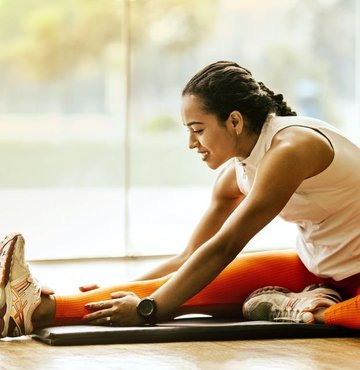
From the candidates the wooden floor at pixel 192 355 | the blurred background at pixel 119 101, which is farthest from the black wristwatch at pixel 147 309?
the blurred background at pixel 119 101

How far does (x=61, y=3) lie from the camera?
4.96 meters

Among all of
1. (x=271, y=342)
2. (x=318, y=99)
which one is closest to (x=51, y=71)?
(x=318, y=99)

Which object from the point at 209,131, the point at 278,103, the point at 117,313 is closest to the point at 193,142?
the point at 209,131

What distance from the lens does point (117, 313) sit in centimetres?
258

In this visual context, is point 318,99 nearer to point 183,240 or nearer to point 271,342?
point 183,240

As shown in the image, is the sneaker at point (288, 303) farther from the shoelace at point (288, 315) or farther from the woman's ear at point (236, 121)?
the woman's ear at point (236, 121)

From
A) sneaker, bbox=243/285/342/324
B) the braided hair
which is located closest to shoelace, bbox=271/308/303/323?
sneaker, bbox=243/285/342/324

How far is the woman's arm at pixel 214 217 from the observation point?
9.58 ft

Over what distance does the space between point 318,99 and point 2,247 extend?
3.29 m

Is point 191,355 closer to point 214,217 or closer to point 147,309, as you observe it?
point 147,309

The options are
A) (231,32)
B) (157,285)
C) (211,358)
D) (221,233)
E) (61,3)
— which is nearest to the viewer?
(211,358)

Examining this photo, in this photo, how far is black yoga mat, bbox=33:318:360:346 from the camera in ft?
8.14

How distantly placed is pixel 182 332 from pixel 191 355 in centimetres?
18

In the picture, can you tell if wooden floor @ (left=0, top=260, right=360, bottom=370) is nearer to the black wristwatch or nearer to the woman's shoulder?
the black wristwatch
